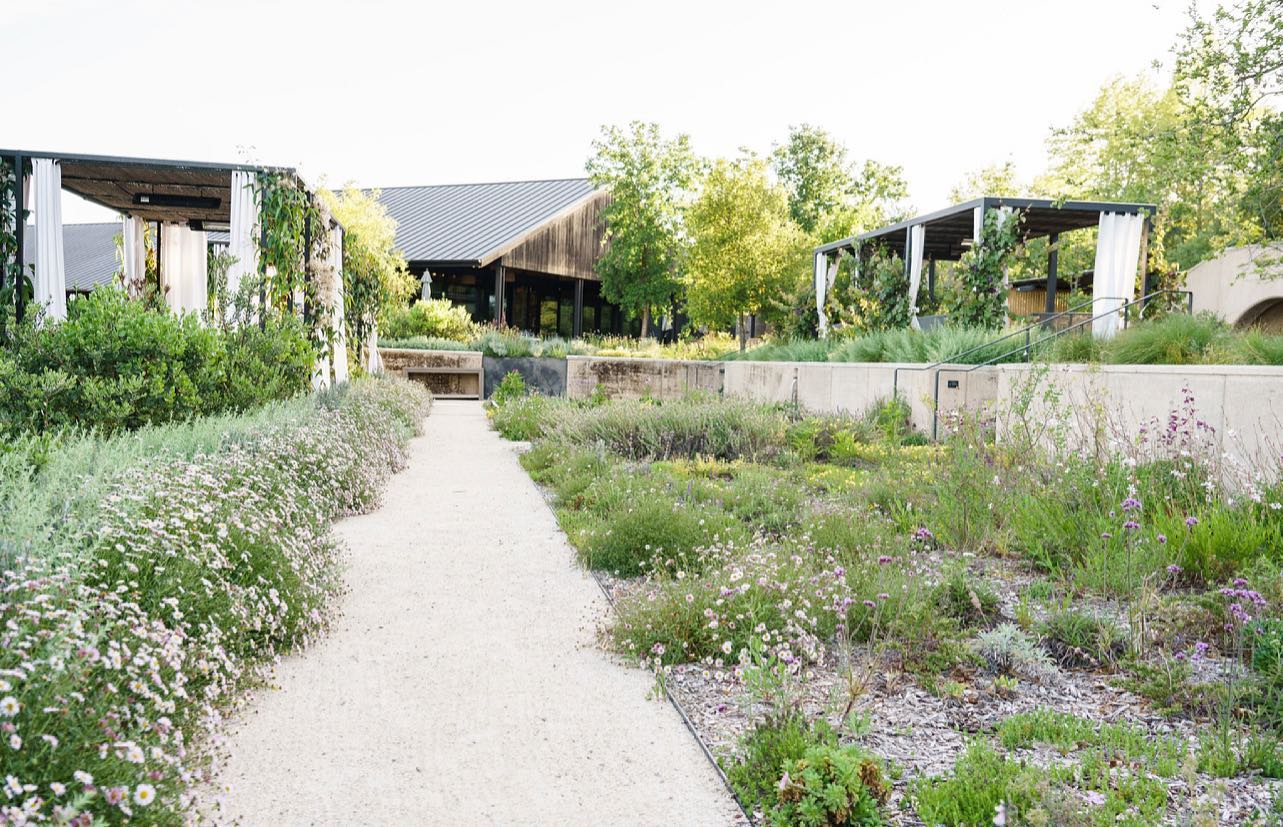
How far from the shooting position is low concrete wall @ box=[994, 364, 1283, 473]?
5488 millimetres

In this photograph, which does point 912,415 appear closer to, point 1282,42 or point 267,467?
point 1282,42

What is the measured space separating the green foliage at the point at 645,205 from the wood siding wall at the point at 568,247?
0.89m

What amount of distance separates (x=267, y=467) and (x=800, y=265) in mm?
18853

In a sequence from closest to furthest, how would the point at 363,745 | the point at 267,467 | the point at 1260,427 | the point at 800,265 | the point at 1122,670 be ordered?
the point at 363,745
the point at 1122,670
the point at 267,467
the point at 1260,427
the point at 800,265

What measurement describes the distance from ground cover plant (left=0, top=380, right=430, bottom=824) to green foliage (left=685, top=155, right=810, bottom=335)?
16.3 metres

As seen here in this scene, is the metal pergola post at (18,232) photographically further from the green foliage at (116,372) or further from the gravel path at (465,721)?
the gravel path at (465,721)

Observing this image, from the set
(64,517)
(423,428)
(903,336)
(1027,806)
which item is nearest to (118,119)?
(423,428)

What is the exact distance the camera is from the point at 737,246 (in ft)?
69.3

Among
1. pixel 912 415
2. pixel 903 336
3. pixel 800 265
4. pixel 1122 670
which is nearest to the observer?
pixel 1122 670

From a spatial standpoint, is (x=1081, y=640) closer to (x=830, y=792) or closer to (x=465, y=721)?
(x=830, y=792)

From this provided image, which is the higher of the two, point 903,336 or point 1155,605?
point 903,336

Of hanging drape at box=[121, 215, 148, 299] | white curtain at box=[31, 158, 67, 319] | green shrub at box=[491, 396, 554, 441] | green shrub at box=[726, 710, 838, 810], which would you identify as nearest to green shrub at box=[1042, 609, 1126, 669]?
green shrub at box=[726, 710, 838, 810]

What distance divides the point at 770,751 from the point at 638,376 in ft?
50.9

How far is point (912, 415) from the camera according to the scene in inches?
434
